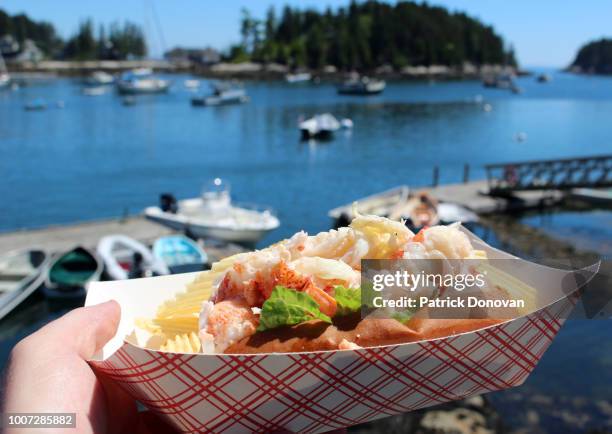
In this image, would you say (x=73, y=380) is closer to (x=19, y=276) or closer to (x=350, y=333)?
Answer: (x=350, y=333)

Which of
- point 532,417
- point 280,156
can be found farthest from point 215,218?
point 280,156

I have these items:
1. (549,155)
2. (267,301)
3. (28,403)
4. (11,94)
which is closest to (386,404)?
(267,301)

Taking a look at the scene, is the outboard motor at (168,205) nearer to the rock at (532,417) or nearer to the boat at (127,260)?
the boat at (127,260)

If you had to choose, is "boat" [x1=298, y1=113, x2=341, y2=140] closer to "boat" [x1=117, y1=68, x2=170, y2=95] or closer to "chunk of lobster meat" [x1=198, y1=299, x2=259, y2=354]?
"chunk of lobster meat" [x1=198, y1=299, x2=259, y2=354]

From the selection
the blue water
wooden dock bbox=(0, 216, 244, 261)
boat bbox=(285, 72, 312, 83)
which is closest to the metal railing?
the blue water

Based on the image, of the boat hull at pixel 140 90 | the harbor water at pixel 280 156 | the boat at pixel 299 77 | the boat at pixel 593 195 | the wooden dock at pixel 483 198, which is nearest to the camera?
the harbor water at pixel 280 156

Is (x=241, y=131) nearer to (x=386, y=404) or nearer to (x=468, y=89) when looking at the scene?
(x=386, y=404)

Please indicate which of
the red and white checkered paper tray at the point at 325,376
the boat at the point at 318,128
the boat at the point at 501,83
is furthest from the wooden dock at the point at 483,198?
the boat at the point at 501,83
